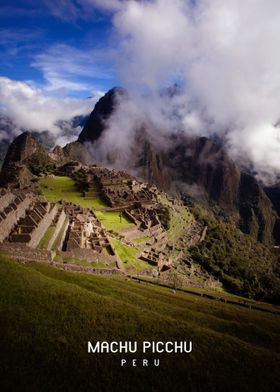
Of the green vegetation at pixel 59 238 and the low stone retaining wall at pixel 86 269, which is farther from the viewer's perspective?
the green vegetation at pixel 59 238

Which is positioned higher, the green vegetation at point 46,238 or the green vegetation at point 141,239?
the green vegetation at point 141,239

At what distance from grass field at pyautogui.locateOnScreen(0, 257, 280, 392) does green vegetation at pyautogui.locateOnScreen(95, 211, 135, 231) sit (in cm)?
3834

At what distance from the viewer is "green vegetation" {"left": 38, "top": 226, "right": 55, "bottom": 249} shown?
3753cm

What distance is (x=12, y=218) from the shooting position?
134 feet

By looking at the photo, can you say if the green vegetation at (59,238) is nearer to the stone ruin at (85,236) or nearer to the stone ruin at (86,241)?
the stone ruin at (86,241)

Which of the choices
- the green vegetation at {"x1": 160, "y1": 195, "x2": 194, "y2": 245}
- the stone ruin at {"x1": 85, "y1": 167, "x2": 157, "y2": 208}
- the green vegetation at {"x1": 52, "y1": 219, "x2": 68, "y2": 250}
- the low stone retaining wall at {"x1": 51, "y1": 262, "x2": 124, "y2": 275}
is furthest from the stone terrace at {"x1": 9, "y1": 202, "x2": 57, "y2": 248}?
the green vegetation at {"x1": 160, "y1": 195, "x2": 194, "y2": 245}

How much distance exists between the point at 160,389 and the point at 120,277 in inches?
894

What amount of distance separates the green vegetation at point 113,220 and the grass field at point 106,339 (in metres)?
38.3

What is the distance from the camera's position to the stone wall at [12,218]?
36428mm

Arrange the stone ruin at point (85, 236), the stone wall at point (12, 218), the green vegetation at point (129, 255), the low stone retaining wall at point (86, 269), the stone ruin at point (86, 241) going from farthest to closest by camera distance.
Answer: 1. the green vegetation at point (129, 255)
2. the stone ruin at point (85, 236)
3. the stone ruin at point (86, 241)
4. the stone wall at point (12, 218)
5. the low stone retaining wall at point (86, 269)

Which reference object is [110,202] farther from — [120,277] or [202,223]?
[120,277]

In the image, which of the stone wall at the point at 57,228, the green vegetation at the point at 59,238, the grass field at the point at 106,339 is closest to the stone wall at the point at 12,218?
the stone wall at the point at 57,228

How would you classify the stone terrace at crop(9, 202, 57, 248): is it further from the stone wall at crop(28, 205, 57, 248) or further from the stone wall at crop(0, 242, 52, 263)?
the stone wall at crop(0, 242, 52, 263)

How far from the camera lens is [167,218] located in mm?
86438
